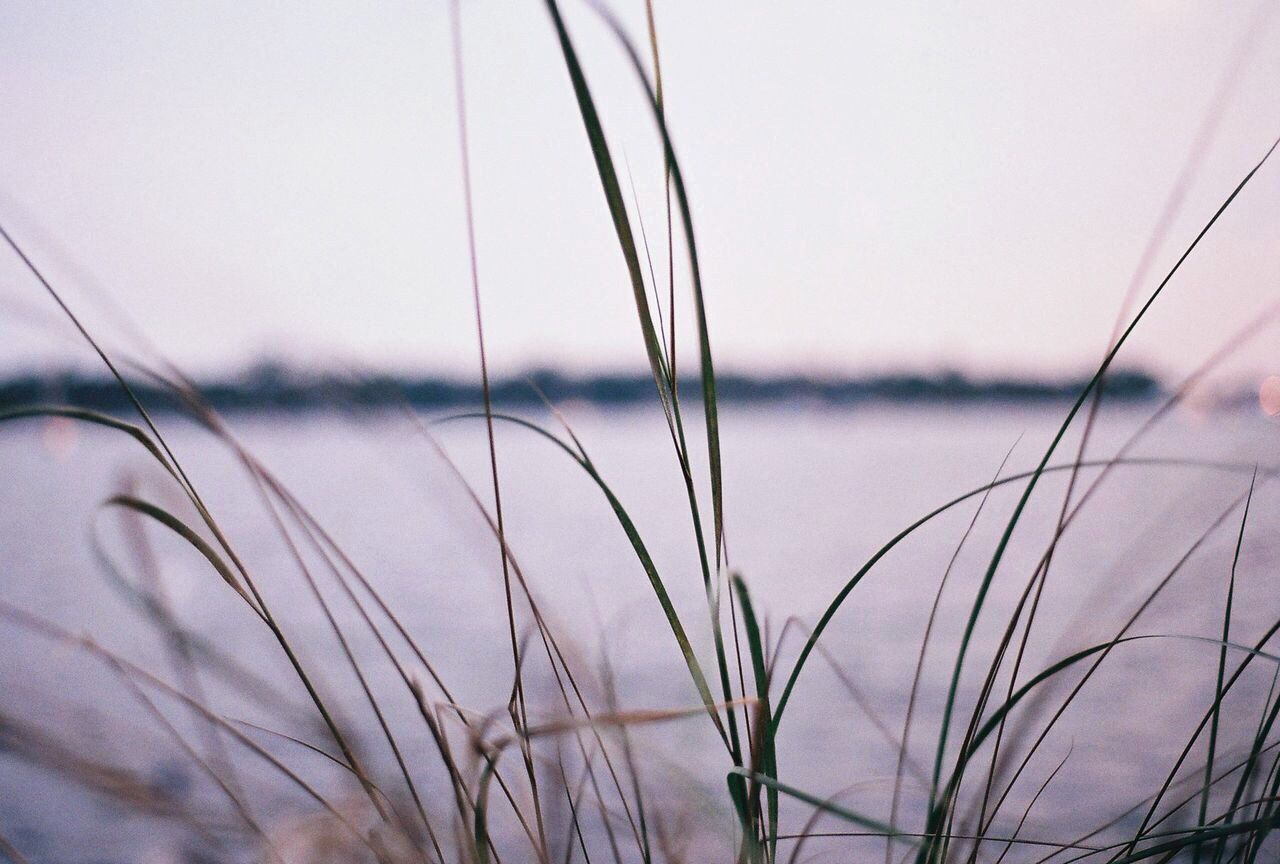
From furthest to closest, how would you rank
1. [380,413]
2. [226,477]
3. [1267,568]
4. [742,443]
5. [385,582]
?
[742,443] < [226,477] < [385,582] < [1267,568] < [380,413]

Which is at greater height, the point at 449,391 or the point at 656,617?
the point at 449,391

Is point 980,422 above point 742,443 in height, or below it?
above

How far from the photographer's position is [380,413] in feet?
2.44

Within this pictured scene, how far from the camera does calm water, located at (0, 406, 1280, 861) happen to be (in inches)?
32.4

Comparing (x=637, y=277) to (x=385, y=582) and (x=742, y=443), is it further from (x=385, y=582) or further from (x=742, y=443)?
(x=742, y=443)

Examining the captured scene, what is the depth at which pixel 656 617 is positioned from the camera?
5.39 metres

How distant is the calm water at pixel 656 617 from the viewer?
2.70 ft

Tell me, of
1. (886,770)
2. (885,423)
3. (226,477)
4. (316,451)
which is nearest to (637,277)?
(886,770)

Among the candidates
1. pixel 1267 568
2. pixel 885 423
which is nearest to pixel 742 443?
pixel 885 423

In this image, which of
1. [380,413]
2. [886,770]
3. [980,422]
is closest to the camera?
[380,413]

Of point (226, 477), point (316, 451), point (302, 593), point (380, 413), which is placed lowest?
point (380, 413)

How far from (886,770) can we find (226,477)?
1259cm

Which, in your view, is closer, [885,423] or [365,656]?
[365,656]

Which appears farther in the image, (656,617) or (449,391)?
(449,391)
